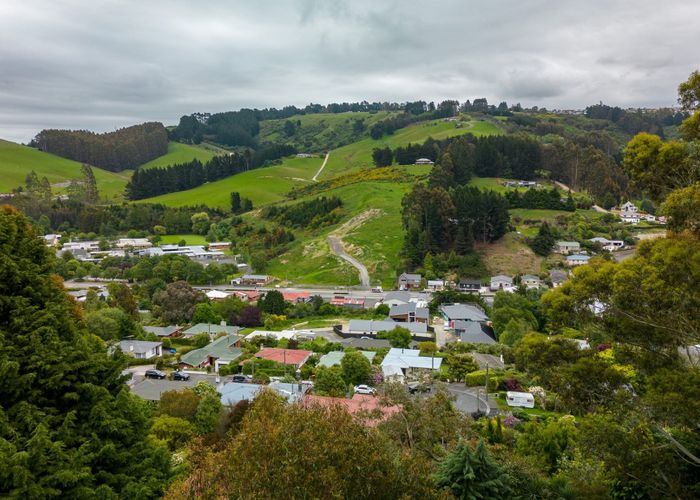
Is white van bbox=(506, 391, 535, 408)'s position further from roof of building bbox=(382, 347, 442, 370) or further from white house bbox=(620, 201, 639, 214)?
white house bbox=(620, 201, 639, 214)

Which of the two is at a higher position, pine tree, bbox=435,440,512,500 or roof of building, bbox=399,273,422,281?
pine tree, bbox=435,440,512,500

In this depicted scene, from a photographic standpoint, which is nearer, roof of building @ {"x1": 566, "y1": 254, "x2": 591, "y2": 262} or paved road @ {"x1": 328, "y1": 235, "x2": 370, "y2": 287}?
roof of building @ {"x1": 566, "y1": 254, "x2": 591, "y2": 262}

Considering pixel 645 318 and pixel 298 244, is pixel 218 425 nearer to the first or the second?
pixel 645 318

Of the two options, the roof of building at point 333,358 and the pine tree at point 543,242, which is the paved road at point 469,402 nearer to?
the roof of building at point 333,358

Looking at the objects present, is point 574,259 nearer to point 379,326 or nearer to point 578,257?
point 578,257

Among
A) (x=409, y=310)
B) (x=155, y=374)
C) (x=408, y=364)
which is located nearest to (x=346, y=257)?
(x=409, y=310)

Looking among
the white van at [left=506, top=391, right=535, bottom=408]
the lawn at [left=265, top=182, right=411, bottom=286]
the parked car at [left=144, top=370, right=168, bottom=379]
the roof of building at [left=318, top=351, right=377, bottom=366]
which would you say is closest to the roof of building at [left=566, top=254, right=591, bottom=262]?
the lawn at [left=265, top=182, right=411, bottom=286]
